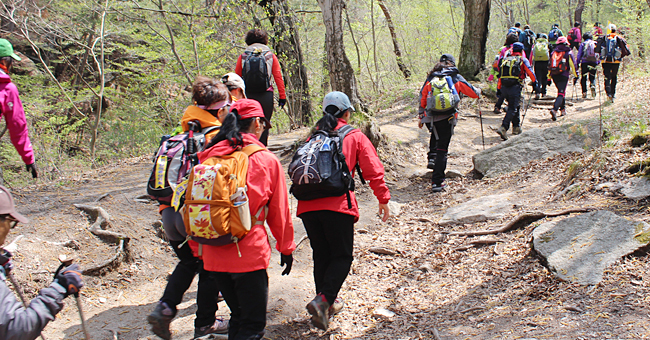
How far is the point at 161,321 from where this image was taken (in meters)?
3.03

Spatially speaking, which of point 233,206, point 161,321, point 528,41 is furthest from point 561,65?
point 161,321

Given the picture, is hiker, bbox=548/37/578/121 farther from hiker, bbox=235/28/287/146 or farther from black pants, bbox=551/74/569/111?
→ hiker, bbox=235/28/287/146

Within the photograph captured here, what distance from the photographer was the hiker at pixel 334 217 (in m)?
3.37

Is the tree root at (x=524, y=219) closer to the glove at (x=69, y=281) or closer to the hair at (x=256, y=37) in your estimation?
the hair at (x=256, y=37)

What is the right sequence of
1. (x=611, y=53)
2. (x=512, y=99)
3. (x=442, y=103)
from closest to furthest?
(x=442, y=103), (x=512, y=99), (x=611, y=53)

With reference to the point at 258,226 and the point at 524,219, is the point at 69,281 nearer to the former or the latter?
the point at 258,226

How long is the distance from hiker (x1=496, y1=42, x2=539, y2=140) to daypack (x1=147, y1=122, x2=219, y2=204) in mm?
7962

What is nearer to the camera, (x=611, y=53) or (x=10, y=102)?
(x=10, y=102)

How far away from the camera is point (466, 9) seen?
532 inches

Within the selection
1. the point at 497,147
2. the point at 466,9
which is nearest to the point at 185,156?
the point at 497,147

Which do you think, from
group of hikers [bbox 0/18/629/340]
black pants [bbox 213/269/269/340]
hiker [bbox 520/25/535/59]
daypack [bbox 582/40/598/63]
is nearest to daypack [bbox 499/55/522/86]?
daypack [bbox 582/40/598/63]

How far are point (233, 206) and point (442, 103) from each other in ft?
17.0

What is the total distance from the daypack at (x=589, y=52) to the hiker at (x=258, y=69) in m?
10.1

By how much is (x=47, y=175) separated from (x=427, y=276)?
9.54m
